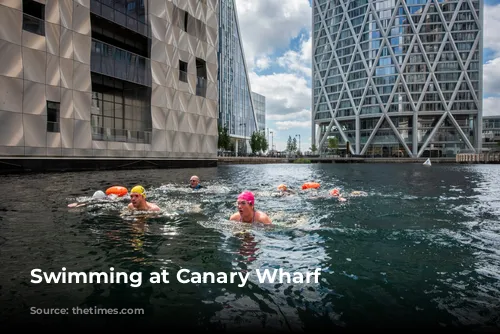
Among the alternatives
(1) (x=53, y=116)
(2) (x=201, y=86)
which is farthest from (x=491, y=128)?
(1) (x=53, y=116)

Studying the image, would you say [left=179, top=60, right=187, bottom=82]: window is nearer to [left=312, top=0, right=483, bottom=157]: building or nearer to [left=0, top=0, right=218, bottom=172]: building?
[left=0, top=0, right=218, bottom=172]: building

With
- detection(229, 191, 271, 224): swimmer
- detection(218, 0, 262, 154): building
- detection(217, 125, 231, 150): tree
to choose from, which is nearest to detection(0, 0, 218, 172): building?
detection(229, 191, 271, 224): swimmer

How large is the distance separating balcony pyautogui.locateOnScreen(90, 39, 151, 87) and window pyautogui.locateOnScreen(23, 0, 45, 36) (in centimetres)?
455

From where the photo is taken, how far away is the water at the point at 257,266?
4.16 m

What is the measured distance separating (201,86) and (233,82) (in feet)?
266

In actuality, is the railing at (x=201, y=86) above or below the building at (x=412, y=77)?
below

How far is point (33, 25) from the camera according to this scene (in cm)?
2720

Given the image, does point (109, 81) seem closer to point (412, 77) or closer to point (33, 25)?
point (33, 25)

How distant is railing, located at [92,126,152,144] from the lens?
32897 millimetres

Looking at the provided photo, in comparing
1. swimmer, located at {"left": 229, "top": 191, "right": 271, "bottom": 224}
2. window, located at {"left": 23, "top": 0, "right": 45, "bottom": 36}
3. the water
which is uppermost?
window, located at {"left": 23, "top": 0, "right": 45, "bottom": 36}

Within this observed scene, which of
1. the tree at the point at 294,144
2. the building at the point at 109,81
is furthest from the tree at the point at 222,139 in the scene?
the tree at the point at 294,144

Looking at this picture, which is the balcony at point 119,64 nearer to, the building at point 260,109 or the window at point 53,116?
the window at point 53,116

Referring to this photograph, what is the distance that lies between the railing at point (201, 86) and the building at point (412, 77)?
280ft

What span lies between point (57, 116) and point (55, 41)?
18.9 feet
